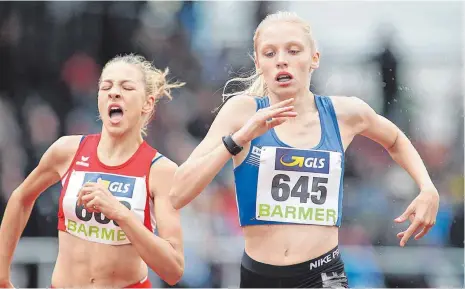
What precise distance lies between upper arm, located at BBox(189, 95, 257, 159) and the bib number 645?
310 millimetres

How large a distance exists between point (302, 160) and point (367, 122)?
457 mm

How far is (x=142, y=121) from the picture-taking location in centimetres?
455

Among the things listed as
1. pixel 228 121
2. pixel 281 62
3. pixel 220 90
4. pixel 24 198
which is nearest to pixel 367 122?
pixel 281 62

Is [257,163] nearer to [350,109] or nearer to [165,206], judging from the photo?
[350,109]

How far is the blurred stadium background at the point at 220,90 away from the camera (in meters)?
7.11

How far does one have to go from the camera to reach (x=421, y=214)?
375cm

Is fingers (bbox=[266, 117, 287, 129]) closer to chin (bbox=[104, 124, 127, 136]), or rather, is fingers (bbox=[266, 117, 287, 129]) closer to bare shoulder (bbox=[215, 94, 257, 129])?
bare shoulder (bbox=[215, 94, 257, 129])

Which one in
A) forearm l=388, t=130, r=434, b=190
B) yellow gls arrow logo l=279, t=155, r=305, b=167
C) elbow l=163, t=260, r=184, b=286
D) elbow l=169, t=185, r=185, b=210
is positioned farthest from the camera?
elbow l=163, t=260, r=184, b=286

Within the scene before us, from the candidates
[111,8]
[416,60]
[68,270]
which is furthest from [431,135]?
[68,270]

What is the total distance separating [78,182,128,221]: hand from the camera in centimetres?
385

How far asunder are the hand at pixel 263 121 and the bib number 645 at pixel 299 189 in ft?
1.19

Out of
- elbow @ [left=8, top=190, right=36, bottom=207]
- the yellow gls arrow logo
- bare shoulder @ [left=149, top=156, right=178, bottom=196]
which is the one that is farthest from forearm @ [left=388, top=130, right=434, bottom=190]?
elbow @ [left=8, top=190, right=36, bottom=207]

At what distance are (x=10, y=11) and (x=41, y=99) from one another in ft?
3.44

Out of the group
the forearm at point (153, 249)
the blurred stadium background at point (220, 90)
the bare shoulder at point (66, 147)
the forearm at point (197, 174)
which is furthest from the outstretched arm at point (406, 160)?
the blurred stadium background at point (220, 90)
